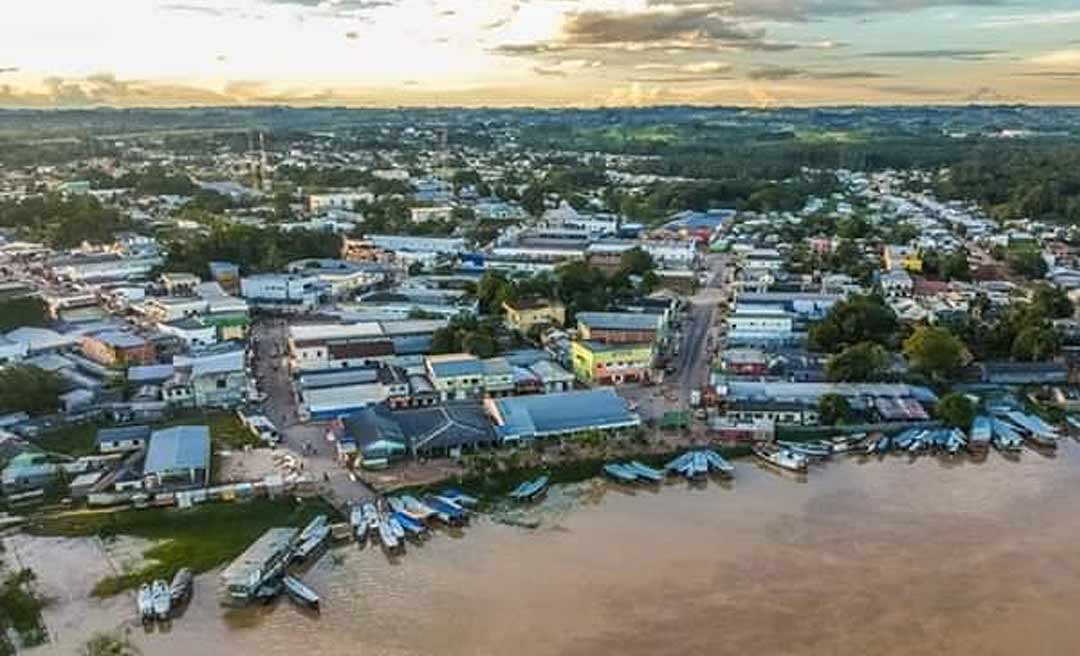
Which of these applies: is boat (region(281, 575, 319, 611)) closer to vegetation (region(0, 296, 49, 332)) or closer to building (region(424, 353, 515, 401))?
building (region(424, 353, 515, 401))

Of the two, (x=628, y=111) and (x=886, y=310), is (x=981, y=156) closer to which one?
(x=886, y=310)

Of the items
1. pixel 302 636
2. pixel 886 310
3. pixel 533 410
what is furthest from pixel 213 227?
pixel 302 636

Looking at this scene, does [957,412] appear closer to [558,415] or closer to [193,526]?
[558,415]

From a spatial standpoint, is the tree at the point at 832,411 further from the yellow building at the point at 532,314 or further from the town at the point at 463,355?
the yellow building at the point at 532,314

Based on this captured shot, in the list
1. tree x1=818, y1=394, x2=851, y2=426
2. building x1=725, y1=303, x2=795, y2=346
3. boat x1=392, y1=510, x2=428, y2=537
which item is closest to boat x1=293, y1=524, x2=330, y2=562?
boat x1=392, y1=510, x2=428, y2=537

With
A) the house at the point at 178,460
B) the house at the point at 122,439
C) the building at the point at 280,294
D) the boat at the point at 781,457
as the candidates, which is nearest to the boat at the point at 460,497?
the house at the point at 178,460

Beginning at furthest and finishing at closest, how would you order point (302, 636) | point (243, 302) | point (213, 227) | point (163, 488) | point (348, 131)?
point (348, 131)
point (213, 227)
point (243, 302)
point (163, 488)
point (302, 636)

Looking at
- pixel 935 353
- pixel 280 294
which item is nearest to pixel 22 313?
pixel 280 294

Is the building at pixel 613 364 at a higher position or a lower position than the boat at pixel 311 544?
higher
